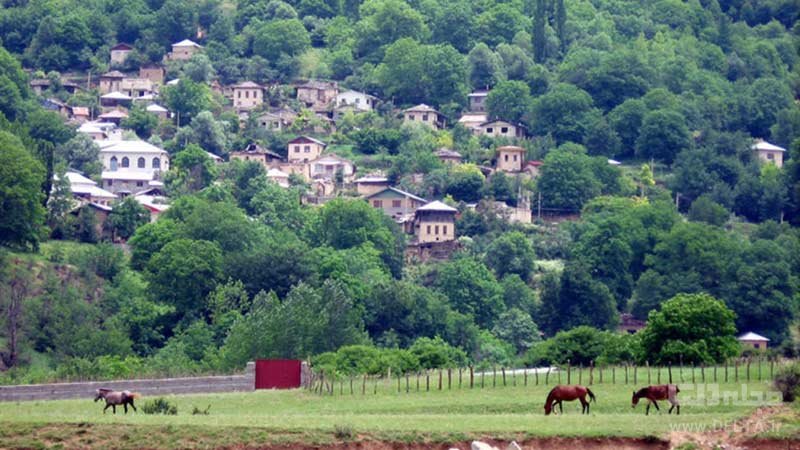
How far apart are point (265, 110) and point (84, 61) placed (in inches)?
630

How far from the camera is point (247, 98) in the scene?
14775 centimetres

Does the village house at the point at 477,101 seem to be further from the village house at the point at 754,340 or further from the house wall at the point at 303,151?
the village house at the point at 754,340

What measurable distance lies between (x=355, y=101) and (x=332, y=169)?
14323mm

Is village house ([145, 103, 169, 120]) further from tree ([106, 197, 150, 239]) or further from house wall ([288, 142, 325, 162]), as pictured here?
tree ([106, 197, 150, 239])

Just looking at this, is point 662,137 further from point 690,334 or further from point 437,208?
point 690,334

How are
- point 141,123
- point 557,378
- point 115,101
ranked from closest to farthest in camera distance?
point 557,378, point 141,123, point 115,101

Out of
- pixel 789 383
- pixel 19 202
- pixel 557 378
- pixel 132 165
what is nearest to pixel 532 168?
pixel 132 165

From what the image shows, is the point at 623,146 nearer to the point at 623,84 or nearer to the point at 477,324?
the point at 623,84

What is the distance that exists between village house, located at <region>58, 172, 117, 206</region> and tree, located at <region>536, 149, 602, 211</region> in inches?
892

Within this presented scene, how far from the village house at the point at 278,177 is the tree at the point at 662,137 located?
22.3 meters

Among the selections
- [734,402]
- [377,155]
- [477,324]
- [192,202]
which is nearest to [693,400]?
[734,402]

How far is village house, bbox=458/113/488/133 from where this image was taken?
14466 centimetres

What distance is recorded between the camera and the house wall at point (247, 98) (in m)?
148

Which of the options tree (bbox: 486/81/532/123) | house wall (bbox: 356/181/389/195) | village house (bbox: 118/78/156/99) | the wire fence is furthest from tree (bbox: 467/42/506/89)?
the wire fence
